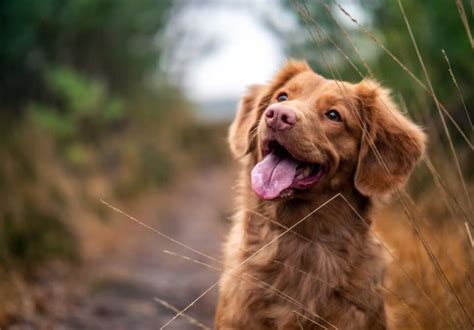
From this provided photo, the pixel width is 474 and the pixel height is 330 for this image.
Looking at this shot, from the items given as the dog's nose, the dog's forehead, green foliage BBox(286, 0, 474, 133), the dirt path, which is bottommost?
the dirt path

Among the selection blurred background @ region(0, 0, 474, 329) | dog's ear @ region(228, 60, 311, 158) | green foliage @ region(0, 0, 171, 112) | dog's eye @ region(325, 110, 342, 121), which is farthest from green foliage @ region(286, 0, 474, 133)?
green foliage @ region(0, 0, 171, 112)

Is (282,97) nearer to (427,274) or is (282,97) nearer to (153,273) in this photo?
(427,274)

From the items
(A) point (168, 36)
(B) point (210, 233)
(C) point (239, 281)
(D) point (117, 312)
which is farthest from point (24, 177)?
(A) point (168, 36)

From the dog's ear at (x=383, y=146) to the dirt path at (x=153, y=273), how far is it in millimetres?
2247

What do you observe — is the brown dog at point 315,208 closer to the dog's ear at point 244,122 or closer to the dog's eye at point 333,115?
the dog's eye at point 333,115

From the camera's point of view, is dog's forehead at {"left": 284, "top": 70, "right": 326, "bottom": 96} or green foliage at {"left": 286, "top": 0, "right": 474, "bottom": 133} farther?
green foliage at {"left": 286, "top": 0, "right": 474, "bottom": 133}

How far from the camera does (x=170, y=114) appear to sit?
54.6 ft

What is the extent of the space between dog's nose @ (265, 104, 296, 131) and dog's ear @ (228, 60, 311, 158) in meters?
0.64

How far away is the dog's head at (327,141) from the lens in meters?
3.01

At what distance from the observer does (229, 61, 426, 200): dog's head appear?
118 inches

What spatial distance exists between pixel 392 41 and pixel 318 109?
10.4ft

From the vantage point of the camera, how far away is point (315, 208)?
3.26m

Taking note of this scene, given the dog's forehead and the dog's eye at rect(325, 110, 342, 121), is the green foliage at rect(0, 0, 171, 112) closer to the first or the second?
the dog's forehead

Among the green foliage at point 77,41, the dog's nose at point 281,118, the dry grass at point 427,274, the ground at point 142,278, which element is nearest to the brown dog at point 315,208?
the dog's nose at point 281,118
